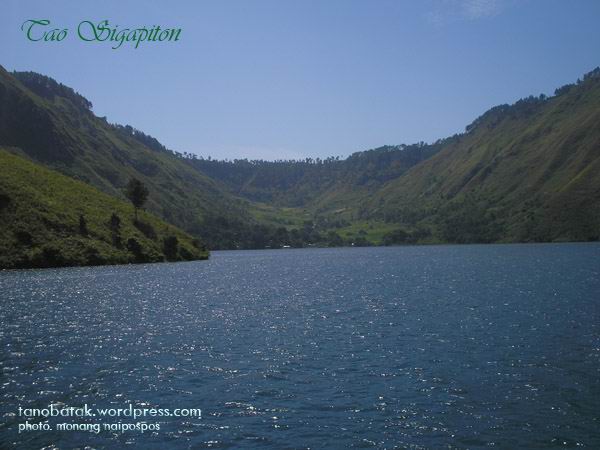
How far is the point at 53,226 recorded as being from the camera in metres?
149

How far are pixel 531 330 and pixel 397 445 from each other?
108ft

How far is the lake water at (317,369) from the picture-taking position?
26.4m

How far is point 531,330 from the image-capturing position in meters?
51.9

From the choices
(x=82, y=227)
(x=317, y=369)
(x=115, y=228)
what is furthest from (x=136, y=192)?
(x=317, y=369)

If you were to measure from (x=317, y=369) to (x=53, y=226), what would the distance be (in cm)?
13230

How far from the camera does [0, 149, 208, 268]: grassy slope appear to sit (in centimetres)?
13838

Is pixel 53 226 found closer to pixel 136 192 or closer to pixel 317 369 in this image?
pixel 136 192

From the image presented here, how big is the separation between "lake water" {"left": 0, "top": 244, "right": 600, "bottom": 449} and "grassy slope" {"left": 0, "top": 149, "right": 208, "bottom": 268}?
6700 cm

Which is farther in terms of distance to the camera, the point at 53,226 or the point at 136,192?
the point at 136,192

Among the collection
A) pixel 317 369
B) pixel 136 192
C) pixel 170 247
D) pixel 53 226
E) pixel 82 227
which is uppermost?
pixel 136 192

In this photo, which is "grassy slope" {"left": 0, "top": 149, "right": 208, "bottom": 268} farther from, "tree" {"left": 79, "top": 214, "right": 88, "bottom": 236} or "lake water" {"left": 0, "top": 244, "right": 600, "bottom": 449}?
"lake water" {"left": 0, "top": 244, "right": 600, "bottom": 449}

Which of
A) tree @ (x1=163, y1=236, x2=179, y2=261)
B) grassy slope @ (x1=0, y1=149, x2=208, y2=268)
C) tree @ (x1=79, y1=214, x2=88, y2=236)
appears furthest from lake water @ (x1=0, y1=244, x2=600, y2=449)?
tree @ (x1=163, y1=236, x2=179, y2=261)

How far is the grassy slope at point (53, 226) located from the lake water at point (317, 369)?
67001 mm

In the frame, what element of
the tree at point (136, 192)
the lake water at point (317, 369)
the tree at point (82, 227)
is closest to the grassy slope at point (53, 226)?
the tree at point (82, 227)
